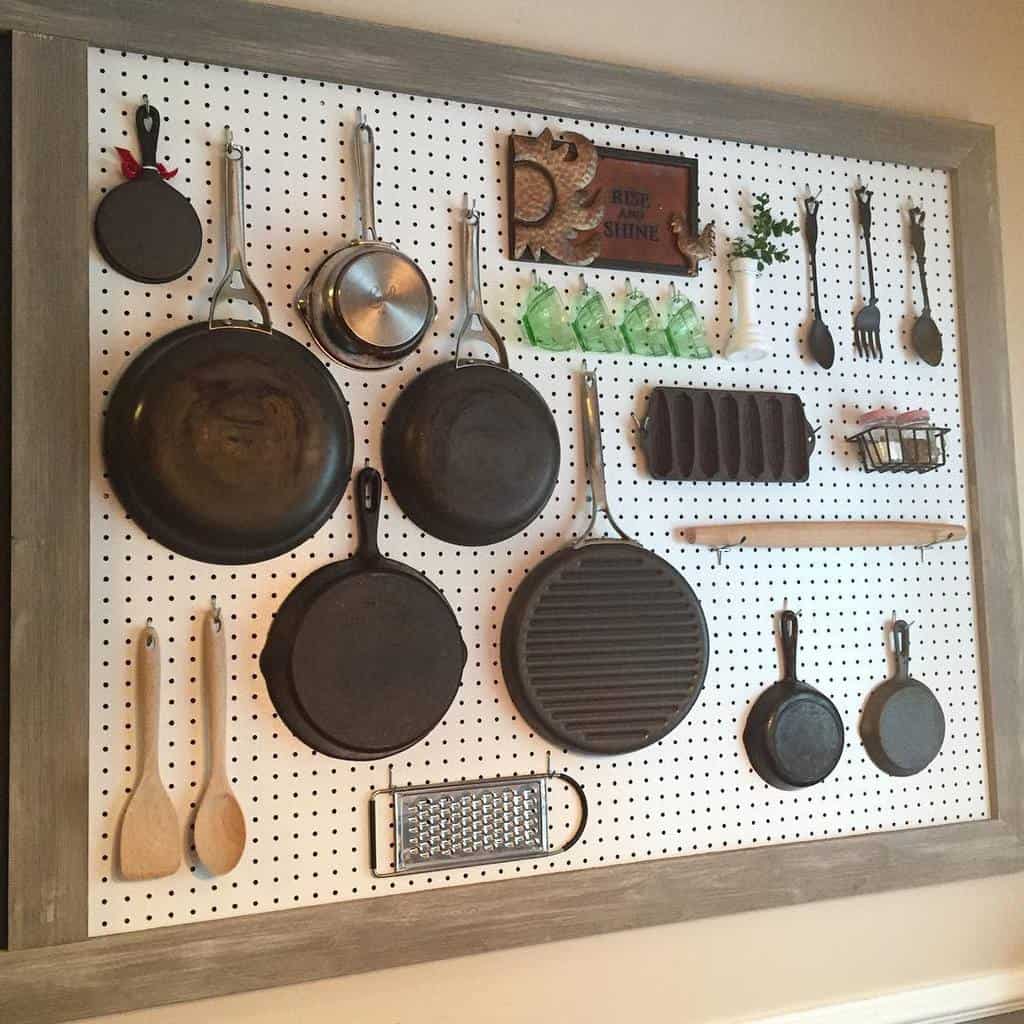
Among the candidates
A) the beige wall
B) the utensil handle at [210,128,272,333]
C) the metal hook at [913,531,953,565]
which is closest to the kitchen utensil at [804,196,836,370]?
the beige wall

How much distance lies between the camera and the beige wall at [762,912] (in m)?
1.40

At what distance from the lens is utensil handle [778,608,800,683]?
1.60 meters

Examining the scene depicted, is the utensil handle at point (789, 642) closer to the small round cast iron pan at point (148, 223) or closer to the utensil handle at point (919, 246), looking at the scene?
the utensil handle at point (919, 246)

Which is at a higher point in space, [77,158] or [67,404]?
[77,158]

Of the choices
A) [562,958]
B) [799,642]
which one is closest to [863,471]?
[799,642]

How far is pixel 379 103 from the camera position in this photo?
144 centimetres

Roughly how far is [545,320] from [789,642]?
0.61 m

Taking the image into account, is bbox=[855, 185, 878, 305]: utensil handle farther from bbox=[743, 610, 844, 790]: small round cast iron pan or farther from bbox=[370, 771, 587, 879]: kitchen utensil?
bbox=[370, 771, 587, 879]: kitchen utensil

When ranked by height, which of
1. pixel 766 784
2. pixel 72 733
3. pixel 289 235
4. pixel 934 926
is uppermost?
pixel 289 235

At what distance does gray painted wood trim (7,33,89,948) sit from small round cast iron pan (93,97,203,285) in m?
0.03

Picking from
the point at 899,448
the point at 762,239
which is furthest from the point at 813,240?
the point at 899,448

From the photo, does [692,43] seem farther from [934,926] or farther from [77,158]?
[934,926]

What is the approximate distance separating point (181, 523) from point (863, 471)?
106 cm

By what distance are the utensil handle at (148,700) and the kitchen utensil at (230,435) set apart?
0.39 ft
